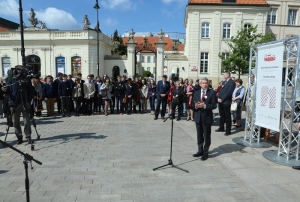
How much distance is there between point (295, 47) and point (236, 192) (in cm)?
365

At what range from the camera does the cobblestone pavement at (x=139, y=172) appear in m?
3.98

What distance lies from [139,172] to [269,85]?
395cm

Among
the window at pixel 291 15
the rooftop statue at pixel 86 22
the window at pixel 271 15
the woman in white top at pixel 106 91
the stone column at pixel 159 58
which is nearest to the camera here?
the woman in white top at pixel 106 91

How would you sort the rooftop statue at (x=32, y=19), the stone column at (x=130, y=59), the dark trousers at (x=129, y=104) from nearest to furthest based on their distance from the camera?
the dark trousers at (x=129, y=104) → the stone column at (x=130, y=59) → the rooftop statue at (x=32, y=19)

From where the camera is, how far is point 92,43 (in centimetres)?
3092

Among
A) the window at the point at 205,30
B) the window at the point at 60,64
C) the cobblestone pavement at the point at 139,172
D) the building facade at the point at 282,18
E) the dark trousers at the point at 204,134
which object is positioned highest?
the building facade at the point at 282,18

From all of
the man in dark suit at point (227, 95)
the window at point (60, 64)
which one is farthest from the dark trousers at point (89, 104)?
the window at point (60, 64)

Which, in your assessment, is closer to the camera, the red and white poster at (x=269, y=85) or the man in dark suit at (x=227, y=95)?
the red and white poster at (x=269, y=85)

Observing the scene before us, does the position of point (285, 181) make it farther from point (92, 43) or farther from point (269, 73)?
point (92, 43)

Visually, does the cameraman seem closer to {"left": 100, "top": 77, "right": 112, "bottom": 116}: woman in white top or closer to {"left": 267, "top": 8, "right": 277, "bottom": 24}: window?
{"left": 100, "top": 77, "right": 112, "bottom": 116}: woman in white top

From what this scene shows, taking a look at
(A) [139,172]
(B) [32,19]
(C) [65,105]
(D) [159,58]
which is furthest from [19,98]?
(B) [32,19]

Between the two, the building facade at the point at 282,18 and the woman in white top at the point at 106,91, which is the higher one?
the building facade at the point at 282,18

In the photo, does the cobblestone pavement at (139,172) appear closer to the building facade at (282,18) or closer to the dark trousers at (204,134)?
the dark trousers at (204,134)

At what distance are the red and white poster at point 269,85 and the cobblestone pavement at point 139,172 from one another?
3.10 feet
